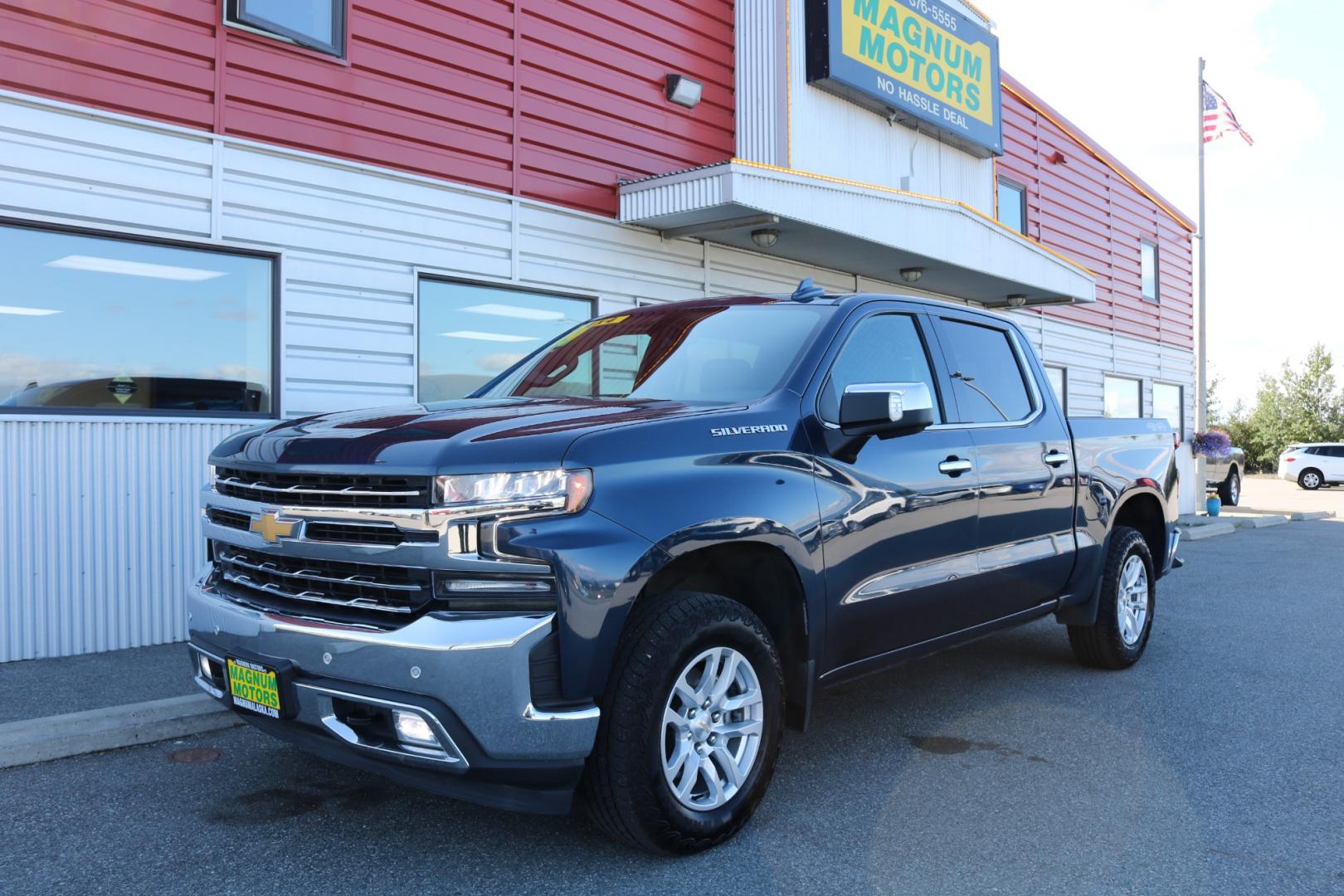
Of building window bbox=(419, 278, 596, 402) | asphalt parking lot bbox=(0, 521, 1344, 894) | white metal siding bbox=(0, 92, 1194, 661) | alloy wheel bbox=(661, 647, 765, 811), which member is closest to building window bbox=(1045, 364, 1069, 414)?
building window bbox=(419, 278, 596, 402)

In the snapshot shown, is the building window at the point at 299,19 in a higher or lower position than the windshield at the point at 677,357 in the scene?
higher

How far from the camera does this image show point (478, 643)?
9.35 feet

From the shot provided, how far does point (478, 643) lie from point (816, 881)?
1.29 meters

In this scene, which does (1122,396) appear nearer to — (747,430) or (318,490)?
(747,430)

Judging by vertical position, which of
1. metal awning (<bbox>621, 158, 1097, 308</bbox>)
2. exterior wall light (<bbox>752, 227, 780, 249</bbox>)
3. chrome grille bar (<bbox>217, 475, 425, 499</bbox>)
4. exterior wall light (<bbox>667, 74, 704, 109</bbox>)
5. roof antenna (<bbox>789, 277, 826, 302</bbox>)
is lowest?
chrome grille bar (<bbox>217, 475, 425, 499</bbox>)

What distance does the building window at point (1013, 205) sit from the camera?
16.4 m

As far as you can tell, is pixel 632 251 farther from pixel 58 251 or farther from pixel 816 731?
pixel 816 731

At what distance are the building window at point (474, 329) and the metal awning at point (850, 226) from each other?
1.24 m

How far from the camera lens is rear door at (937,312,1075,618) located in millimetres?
4777

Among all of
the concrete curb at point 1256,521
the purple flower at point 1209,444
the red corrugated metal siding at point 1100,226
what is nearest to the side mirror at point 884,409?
the red corrugated metal siding at point 1100,226

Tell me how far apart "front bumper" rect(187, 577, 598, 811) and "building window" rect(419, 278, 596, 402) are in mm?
5144

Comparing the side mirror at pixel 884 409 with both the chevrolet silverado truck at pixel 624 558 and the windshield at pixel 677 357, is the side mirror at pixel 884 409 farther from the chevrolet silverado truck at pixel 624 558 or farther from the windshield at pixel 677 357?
the windshield at pixel 677 357

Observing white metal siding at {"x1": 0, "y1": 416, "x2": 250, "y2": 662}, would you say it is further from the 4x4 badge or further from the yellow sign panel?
the yellow sign panel

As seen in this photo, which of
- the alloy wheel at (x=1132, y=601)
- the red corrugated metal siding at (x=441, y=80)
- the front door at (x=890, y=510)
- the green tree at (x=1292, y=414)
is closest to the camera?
the front door at (x=890, y=510)
